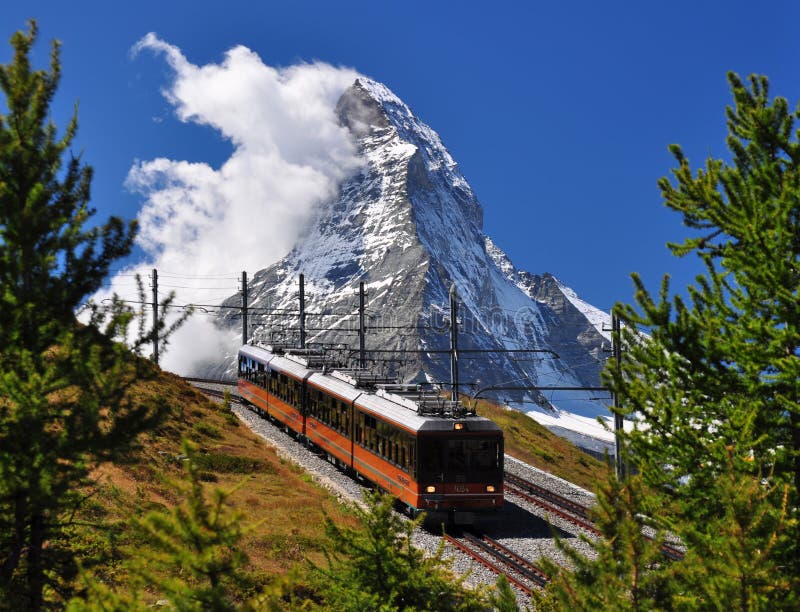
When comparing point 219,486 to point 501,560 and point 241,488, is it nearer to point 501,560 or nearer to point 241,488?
point 241,488

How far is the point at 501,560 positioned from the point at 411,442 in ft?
13.6

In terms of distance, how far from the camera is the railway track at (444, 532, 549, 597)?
53.4 feet

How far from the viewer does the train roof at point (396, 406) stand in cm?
2047

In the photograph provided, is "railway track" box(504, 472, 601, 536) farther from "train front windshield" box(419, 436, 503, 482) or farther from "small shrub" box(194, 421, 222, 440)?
"small shrub" box(194, 421, 222, 440)

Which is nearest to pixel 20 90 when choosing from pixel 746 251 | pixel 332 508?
pixel 746 251

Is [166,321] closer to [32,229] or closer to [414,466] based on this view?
[32,229]

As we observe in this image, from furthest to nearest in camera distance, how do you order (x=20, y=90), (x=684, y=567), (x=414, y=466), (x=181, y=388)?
(x=181, y=388) → (x=414, y=466) → (x=20, y=90) → (x=684, y=567)

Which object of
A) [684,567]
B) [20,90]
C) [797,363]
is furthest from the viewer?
[797,363]

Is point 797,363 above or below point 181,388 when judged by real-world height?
above

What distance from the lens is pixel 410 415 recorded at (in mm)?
21188

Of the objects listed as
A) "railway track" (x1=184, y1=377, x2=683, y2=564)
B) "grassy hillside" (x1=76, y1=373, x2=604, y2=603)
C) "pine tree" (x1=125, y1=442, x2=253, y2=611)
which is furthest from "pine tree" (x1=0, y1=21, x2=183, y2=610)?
"railway track" (x1=184, y1=377, x2=683, y2=564)

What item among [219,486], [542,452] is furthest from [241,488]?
[542,452]

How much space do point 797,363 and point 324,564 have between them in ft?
34.9

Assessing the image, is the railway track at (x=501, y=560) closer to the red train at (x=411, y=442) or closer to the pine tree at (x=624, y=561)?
the red train at (x=411, y=442)
